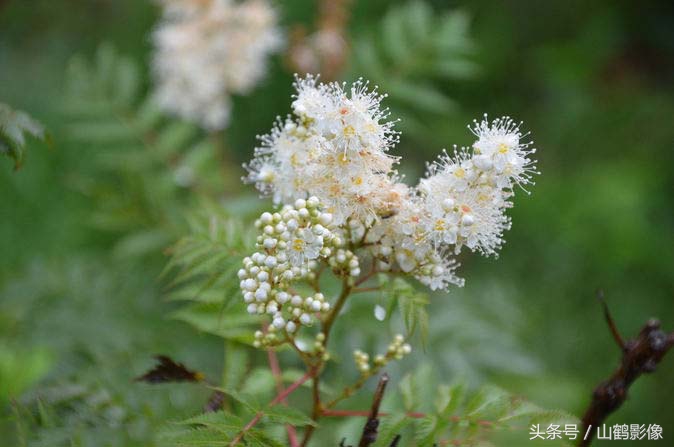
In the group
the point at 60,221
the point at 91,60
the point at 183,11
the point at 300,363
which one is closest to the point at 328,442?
the point at 300,363

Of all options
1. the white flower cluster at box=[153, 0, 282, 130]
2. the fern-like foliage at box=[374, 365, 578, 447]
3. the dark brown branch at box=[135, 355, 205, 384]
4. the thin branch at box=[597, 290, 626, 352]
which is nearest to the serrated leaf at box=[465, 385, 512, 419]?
the fern-like foliage at box=[374, 365, 578, 447]

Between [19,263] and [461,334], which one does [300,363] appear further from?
[19,263]

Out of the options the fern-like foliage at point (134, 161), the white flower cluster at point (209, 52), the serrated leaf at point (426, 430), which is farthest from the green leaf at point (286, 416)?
the white flower cluster at point (209, 52)

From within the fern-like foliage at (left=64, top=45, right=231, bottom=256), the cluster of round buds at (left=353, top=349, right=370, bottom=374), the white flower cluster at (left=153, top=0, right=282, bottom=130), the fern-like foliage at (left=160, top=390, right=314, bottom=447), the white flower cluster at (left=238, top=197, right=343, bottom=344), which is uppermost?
the white flower cluster at (left=153, top=0, right=282, bottom=130)

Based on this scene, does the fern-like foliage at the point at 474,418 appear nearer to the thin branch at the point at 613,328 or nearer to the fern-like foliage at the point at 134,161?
the thin branch at the point at 613,328

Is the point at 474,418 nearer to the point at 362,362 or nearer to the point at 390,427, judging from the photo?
the point at 390,427

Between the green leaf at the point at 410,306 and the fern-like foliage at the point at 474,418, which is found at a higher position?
the green leaf at the point at 410,306

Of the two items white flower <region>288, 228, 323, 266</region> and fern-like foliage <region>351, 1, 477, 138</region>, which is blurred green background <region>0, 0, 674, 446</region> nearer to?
fern-like foliage <region>351, 1, 477, 138</region>
